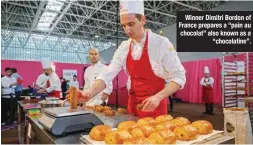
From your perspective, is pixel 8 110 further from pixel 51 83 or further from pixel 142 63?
pixel 142 63

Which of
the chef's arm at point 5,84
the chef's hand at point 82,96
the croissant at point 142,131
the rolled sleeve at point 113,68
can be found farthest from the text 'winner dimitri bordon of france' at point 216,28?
the chef's arm at point 5,84

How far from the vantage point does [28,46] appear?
19.3 m

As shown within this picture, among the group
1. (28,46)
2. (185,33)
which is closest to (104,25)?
(28,46)

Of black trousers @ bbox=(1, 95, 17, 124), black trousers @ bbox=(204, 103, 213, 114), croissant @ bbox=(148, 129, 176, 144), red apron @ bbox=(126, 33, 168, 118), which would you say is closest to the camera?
croissant @ bbox=(148, 129, 176, 144)

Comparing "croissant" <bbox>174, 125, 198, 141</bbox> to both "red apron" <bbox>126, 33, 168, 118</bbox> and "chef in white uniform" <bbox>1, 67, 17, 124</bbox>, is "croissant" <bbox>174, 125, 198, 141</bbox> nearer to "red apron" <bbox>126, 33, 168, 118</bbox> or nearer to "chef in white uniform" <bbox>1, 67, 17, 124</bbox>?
"red apron" <bbox>126, 33, 168, 118</bbox>

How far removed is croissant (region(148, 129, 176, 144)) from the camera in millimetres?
775

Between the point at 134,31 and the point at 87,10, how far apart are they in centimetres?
1166

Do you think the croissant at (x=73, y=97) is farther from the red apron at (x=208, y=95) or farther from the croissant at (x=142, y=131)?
the red apron at (x=208, y=95)

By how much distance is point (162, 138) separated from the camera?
79 centimetres

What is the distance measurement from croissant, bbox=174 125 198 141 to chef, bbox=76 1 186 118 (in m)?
0.50

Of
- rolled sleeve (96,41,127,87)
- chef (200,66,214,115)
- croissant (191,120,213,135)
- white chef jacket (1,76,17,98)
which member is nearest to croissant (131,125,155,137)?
croissant (191,120,213,135)

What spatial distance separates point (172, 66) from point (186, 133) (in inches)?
29.0

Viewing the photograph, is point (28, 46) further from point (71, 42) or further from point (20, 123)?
point (20, 123)

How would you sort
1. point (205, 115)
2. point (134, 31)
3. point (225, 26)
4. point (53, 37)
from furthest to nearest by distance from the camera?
point (53, 37) < point (205, 115) < point (225, 26) < point (134, 31)
